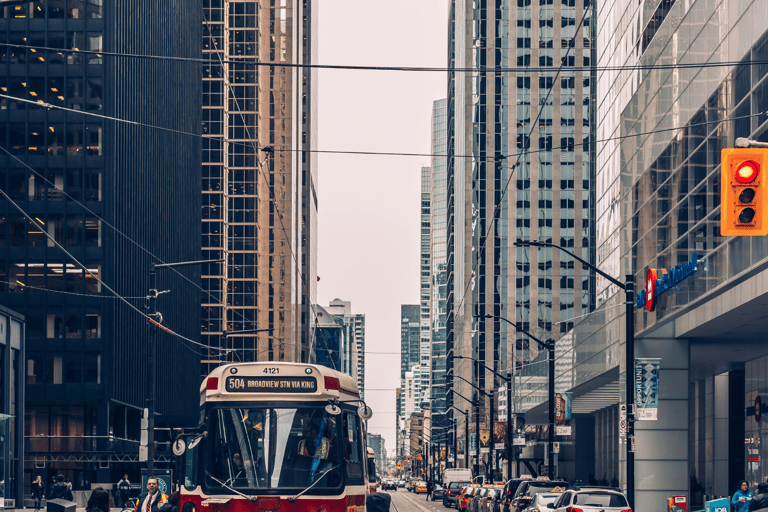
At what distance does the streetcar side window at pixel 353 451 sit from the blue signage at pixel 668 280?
56.6ft

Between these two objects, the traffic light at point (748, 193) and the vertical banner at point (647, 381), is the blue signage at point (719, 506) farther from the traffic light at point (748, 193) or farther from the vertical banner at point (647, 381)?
the traffic light at point (748, 193)

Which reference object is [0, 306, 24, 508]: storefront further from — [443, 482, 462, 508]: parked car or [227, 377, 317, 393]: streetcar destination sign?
[227, 377, 317, 393]: streetcar destination sign

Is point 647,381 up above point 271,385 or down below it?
below

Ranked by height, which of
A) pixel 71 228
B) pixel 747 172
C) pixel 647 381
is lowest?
pixel 647 381

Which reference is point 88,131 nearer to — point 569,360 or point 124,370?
point 124,370

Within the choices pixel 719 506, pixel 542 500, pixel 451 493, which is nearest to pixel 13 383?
pixel 542 500

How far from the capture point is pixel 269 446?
14836mm

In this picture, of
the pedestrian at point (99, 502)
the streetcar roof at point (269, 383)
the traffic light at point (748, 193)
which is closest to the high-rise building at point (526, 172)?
the pedestrian at point (99, 502)

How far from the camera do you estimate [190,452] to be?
15.1m

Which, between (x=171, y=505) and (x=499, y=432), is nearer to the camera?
(x=171, y=505)

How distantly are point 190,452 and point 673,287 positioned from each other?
21293 millimetres

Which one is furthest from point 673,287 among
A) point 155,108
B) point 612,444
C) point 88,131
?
point 155,108

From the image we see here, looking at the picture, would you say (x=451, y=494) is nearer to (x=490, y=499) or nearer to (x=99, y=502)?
(x=490, y=499)

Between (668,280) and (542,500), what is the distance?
9.37 m
